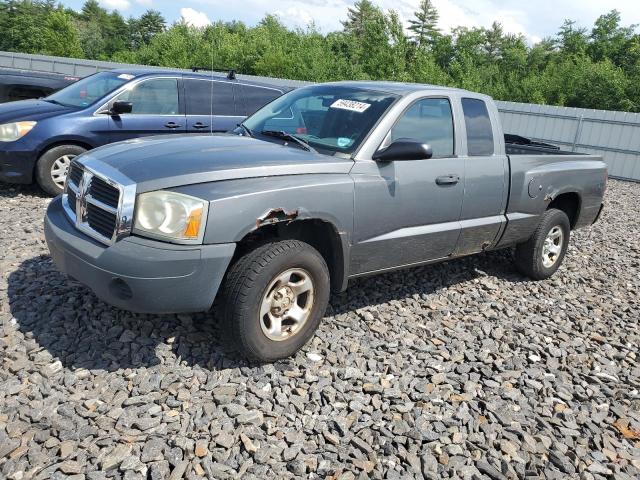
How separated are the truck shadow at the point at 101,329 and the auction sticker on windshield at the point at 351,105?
152 centimetres

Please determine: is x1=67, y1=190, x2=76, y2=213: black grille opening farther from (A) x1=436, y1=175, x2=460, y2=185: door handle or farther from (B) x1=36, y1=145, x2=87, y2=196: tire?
(B) x1=36, y1=145, x2=87, y2=196: tire

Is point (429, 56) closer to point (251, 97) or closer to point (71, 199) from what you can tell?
point (251, 97)

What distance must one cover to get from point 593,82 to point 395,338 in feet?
101

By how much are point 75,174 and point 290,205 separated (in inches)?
59.4

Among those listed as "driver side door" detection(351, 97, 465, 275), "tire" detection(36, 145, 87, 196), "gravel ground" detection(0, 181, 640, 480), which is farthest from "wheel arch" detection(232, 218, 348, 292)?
"tire" detection(36, 145, 87, 196)

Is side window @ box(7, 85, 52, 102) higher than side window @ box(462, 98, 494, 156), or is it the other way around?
side window @ box(462, 98, 494, 156)

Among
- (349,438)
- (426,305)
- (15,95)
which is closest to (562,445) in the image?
(349,438)

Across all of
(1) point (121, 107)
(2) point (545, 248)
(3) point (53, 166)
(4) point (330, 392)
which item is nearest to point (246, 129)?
(4) point (330, 392)

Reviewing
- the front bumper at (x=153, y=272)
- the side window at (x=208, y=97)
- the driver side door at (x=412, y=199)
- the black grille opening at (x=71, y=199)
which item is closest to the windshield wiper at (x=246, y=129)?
the driver side door at (x=412, y=199)

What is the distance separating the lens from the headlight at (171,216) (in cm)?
298

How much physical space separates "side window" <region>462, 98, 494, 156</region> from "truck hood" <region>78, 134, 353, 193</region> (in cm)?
141

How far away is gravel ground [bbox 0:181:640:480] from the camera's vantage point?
2715 millimetres

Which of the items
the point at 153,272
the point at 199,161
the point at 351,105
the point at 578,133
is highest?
the point at 578,133

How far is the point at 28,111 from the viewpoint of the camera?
676 cm
